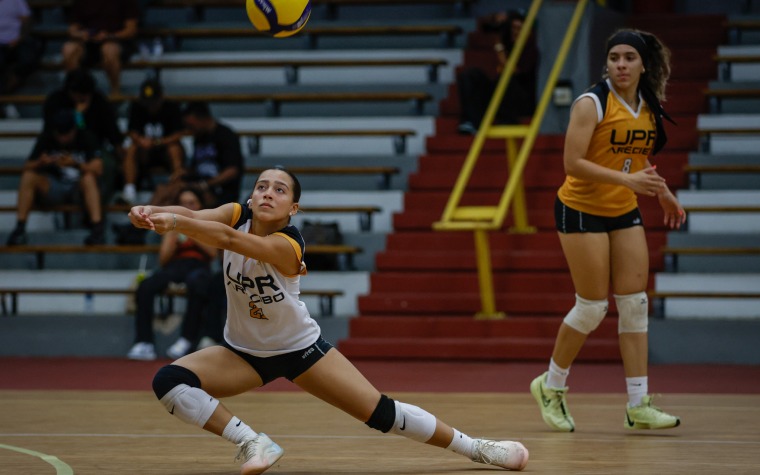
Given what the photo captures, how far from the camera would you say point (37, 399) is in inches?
299

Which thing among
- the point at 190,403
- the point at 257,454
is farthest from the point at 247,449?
the point at 190,403

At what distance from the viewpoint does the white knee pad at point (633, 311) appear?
5.96 m

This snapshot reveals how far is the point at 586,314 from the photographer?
5984 millimetres

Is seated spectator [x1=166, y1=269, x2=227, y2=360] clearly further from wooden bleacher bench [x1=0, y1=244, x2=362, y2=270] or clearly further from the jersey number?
the jersey number

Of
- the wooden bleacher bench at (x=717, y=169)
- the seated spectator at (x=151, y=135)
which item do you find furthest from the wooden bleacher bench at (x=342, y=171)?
the wooden bleacher bench at (x=717, y=169)

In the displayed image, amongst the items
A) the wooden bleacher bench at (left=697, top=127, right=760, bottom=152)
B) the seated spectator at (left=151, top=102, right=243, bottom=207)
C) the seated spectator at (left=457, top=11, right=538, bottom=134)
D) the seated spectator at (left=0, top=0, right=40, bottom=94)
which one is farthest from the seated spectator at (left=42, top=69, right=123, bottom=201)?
the wooden bleacher bench at (left=697, top=127, right=760, bottom=152)

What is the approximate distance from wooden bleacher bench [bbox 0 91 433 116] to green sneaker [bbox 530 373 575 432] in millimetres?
6054

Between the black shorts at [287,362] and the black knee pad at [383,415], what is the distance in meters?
0.30

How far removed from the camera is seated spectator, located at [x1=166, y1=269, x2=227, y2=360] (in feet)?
32.0

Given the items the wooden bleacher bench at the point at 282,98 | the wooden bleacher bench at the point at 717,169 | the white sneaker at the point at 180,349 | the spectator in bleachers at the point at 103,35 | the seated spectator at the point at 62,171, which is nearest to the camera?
the white sneaker at the point at 180,349

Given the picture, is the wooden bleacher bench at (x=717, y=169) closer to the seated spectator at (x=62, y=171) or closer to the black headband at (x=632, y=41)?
the black headband at (x=632, y=41)

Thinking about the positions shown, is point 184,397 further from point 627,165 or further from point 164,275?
point 164,275

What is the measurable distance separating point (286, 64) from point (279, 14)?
679 cm

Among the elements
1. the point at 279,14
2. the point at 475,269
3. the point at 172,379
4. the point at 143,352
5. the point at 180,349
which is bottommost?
the point at 143,352
